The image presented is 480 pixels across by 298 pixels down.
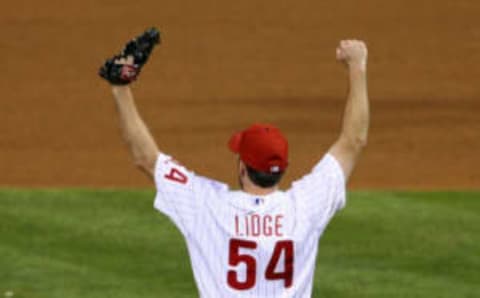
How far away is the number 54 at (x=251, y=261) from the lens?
5496 millimetres

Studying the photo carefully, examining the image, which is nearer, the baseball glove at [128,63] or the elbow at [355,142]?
the baseball glove at [128,63]

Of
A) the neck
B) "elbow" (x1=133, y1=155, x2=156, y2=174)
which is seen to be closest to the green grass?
"elbow" (x1=133, y1=155, x2=156, y2=174)

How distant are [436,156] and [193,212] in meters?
9.07

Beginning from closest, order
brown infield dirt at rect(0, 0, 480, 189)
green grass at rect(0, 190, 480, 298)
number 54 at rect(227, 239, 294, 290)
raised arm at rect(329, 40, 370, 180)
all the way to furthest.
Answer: number 54 at rect(227, 239, 294, 290) < raised arm at rect(329, 40, 370, 180) < green grass at rect(0, 190, 480, 298) < brown infield dirt at rect(0, 0, 480, 189)

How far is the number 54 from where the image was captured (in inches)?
216

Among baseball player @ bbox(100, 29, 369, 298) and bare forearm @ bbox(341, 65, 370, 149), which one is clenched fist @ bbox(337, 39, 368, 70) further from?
baseball player @ bbox(100, 29, 369, 298)

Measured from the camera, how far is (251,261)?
5.50 metres

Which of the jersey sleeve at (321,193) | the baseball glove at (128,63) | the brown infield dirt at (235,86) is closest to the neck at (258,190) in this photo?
the jersey sleeve at (321,193)

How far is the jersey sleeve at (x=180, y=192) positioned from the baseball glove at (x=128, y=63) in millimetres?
319

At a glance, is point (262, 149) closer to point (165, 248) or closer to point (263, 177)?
point (263, 177)

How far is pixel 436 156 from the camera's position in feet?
47.3

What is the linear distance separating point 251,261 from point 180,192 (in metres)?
0.38

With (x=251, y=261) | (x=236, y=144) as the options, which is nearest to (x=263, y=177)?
(x=236, y=144)

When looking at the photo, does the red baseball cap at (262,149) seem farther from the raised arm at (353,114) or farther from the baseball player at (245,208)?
the raised arm at (353,114)
